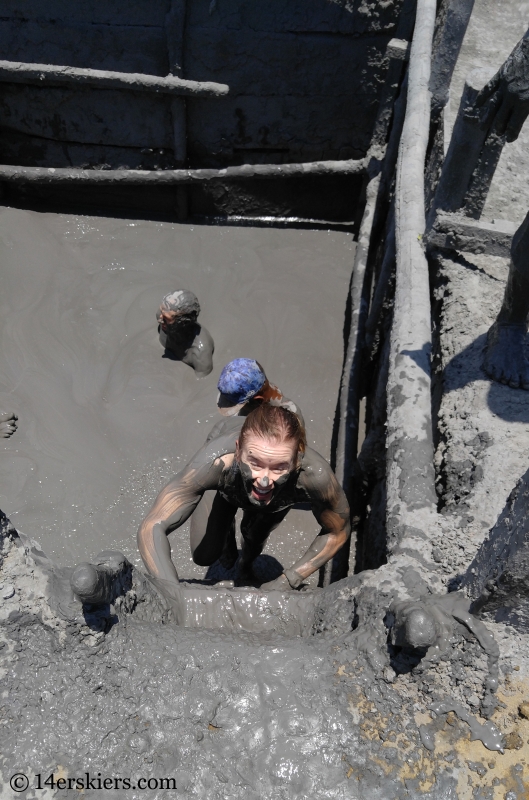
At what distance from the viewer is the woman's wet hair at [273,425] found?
2408mm

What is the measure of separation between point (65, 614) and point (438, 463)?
5.75ft

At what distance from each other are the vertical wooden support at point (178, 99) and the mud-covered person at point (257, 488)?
3.68m

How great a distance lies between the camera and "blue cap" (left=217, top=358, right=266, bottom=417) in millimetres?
3699

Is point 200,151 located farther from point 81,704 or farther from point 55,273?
point 81,704

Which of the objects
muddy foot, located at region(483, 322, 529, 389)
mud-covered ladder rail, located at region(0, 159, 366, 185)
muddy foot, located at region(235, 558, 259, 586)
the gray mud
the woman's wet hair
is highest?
mud-covered ladder rail, located at region(0, 159, 366, 185)

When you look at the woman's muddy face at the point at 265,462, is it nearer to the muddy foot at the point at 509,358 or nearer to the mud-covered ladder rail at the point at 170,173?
the muddy foot at the point at 509,358

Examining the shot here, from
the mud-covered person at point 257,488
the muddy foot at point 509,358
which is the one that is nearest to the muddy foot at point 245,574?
the mud-covered person at point 257,488

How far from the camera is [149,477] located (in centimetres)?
464

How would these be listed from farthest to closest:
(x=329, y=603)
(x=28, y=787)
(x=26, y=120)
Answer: (x=26, y=120) < (x=329, y=603) < (x=28, y=787)

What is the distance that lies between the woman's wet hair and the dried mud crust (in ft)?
2.23

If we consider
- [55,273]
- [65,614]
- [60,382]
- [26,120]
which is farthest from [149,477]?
[26,120]

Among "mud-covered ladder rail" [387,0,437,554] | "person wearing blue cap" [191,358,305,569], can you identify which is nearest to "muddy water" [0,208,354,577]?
"person wearing blue cap" [191,358,305,569]

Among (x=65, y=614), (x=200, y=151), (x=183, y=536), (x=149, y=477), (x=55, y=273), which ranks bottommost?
(x=183, y=536)

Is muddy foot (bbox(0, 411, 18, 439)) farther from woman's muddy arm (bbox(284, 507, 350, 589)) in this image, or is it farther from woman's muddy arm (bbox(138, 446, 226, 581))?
woman's muddy arm (bbox(284, 507, 350, 589))
